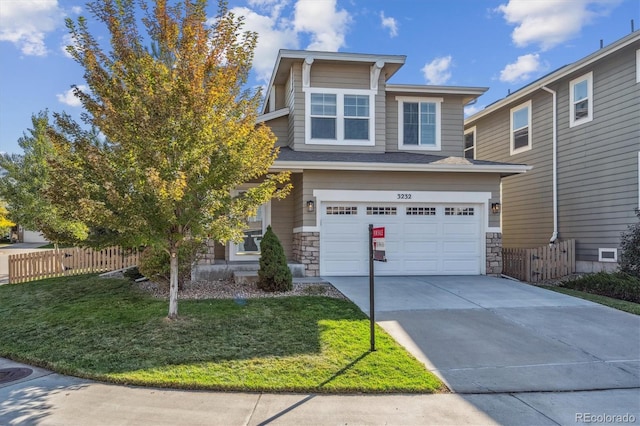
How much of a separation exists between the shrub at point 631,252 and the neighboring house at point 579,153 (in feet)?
3.00

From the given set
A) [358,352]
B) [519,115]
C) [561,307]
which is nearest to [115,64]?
[358,352]

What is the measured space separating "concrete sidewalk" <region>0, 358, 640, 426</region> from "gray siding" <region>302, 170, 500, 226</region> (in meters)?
7.25

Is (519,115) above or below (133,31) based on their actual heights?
above

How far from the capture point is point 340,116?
13039 mm

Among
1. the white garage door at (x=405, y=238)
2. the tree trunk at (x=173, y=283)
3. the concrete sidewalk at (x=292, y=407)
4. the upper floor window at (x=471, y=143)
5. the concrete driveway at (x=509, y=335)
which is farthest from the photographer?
the upper floor window at (x=471, y=143)

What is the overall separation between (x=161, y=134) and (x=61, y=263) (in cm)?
1008

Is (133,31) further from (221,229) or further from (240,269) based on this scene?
(240,269)

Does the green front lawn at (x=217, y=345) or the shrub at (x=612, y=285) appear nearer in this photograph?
the green front lawn at (x=217, y=345)

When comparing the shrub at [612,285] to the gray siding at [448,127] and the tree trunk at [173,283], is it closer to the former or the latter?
the gray siding at [448,127]

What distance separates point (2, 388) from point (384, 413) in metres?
4.19

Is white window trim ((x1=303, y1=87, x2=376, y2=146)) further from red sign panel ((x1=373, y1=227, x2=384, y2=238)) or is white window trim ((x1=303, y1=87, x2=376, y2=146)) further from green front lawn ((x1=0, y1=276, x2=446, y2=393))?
red sign panel ((x1=373, y1=227, x2=384, y2=238))

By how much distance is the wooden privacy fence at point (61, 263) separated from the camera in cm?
1291

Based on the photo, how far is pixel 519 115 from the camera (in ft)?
52.2

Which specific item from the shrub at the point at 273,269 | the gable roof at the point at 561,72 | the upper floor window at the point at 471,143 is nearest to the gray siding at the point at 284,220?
the shrub at the point at 273,269
